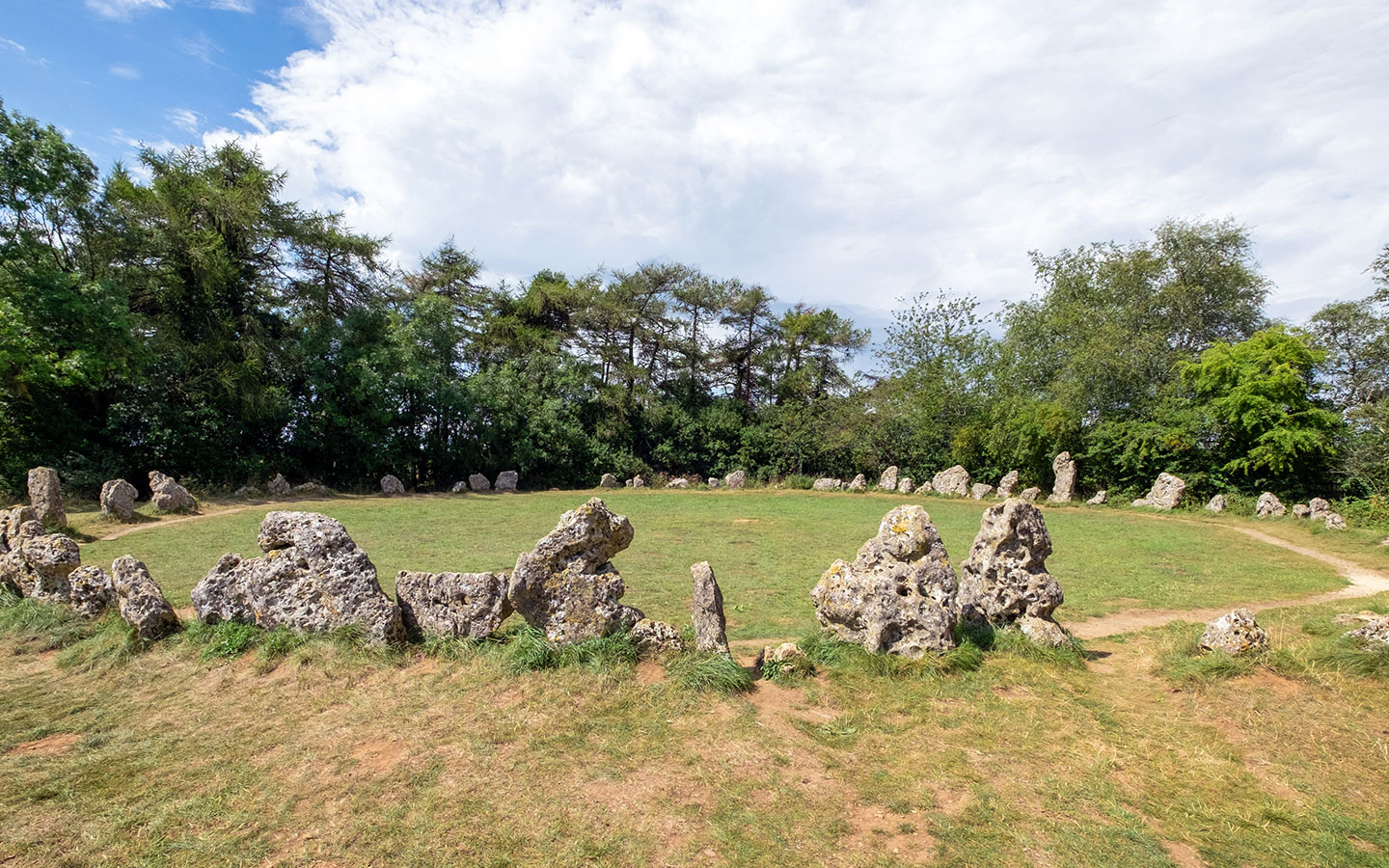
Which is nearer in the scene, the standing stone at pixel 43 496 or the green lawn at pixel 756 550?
the green lawn at pixel 756 550

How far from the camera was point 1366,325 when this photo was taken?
2492 centimetres

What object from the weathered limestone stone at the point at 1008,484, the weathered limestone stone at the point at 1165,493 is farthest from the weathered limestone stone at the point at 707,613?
the weathered limestone stone at the point at 1165,493

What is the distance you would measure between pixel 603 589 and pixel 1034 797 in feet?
13.2

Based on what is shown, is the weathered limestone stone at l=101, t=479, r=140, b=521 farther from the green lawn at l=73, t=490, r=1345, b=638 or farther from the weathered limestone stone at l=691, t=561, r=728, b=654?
the weathered limestone stone at l=691, t=561, r=728, b=654

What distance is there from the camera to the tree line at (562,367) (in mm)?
20078

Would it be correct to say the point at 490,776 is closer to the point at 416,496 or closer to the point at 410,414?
the point at 416,496

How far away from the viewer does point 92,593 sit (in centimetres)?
765

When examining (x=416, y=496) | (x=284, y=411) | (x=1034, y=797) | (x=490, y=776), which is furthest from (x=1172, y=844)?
(x=284, y=411)

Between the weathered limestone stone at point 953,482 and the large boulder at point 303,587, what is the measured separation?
26882 mm

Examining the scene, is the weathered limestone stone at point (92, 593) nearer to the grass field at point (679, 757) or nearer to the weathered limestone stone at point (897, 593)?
the grass field at point (679, 757)

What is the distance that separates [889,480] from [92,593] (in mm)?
28187

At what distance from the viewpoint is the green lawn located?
1002cm

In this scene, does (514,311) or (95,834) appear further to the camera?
(514,311)

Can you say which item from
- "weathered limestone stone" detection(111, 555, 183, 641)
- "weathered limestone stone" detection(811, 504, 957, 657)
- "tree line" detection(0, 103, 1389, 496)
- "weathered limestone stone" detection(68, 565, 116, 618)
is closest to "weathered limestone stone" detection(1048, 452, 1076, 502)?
"tree line" detection(0, 103, 1389, 496)
